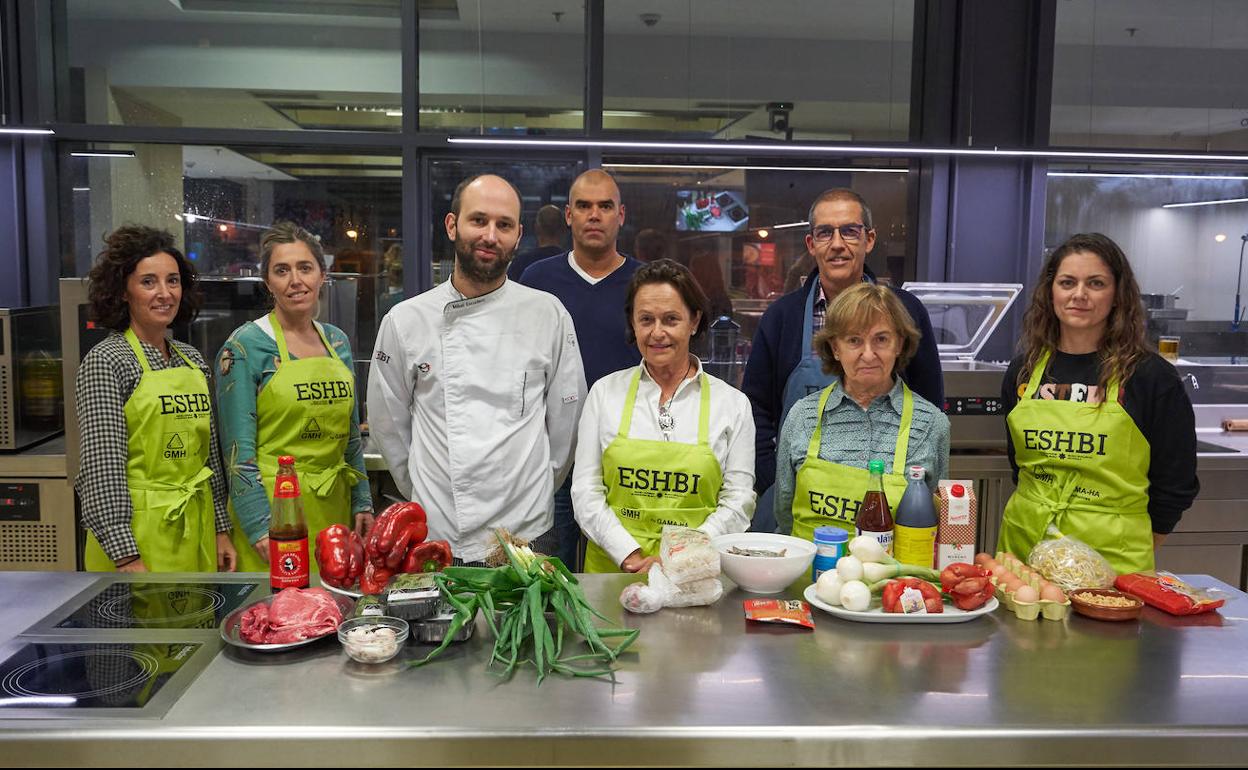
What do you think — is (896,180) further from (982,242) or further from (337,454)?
(337,454)

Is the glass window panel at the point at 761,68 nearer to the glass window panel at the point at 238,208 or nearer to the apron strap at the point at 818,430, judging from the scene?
the glass window panel at the point at 238,208

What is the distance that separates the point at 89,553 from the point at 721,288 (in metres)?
3.10

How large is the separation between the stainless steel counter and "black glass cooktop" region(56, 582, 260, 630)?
225 millimetres

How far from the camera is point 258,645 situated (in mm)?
1555

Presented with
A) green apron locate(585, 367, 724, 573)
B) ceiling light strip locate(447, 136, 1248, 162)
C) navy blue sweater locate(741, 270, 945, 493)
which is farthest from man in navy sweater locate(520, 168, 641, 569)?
ceiling light strip locate(447, 136, 1248, 162)

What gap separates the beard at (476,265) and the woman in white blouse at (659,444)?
0.34 metres

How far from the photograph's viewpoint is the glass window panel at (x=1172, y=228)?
480 cm

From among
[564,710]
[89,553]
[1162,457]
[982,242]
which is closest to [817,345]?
[1162,457]

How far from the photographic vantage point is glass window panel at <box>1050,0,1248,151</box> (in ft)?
15.5

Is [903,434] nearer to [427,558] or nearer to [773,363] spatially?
[773,363]

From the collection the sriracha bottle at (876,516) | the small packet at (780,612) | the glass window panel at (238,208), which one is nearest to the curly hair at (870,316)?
the sriracha bottle at (876,516)

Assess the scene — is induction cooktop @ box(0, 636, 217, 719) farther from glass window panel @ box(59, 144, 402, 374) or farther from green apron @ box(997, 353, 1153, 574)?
glass window panel @ box(59, 144, 402, 374)

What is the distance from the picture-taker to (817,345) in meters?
2.33

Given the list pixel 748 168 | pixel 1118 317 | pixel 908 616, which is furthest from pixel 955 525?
pixel 748 168
